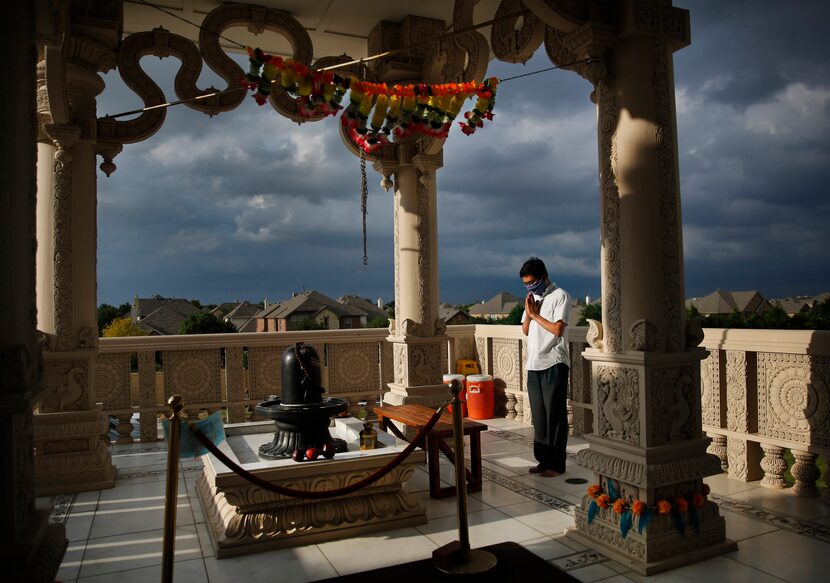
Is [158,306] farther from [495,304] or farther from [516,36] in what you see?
[516,36]

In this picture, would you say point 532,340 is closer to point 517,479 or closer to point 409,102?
point 517,479

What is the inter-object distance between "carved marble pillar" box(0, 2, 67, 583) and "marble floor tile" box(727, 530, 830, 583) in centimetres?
358

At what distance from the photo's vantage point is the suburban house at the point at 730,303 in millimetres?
5949

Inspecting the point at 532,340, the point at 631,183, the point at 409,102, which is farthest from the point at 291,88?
the point at 532,340

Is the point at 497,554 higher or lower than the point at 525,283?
lower

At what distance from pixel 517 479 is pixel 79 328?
13.6ft

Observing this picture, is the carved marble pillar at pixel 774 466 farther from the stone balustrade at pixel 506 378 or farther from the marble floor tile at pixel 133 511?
the marble floor tile at pixel 133 511

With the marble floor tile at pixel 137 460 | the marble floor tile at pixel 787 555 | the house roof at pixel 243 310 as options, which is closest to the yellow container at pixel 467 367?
the marble floor tile at pixel 137 460

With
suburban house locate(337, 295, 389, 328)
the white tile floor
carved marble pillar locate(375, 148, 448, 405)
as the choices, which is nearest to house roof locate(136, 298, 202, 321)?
Result: suburban house locate(337, 295, 389, 328)

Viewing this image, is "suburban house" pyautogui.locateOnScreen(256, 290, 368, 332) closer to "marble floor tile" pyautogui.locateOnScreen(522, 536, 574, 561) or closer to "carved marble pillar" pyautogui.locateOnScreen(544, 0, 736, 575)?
"marble floor tile" pyautogui.locateOnScreen(522, 536, 574, 561)

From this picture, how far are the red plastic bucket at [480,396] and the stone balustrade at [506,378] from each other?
26 centimetres

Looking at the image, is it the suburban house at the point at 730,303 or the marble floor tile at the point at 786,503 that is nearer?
the marble floor tile at the point at 786,503

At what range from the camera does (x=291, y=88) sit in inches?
183

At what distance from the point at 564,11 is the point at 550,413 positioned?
10.4ft
